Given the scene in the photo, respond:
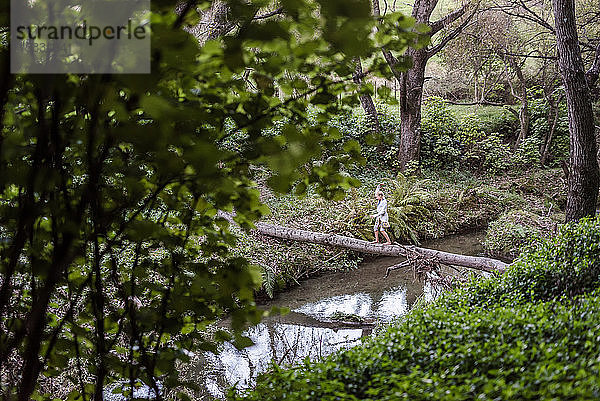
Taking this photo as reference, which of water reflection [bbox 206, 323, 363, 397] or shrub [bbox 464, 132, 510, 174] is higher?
shrub [bbox 464, 132, 510, 174]

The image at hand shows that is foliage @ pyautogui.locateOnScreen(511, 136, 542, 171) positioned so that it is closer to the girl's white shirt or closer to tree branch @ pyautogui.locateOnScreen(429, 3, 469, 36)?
tree branch @ pyautogui.locateOnScreen(429, 3, 469, 36)

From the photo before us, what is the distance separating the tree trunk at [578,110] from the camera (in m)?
6.30

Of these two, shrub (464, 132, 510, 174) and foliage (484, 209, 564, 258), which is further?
shrub (464, 132, 510, 174)

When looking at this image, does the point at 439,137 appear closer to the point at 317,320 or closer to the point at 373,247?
the point at 373,247

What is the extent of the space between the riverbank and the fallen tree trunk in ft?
1.06

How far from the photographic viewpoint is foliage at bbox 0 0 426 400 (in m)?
1.12

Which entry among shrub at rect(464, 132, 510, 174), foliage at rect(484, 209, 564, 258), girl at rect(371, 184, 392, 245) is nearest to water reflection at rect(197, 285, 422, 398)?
girl at rect(371, 184, 392, 245)

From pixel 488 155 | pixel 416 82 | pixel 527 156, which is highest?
pixel 416 82

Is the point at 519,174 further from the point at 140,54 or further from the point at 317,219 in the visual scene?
the point at 140,54

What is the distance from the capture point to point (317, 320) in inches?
276

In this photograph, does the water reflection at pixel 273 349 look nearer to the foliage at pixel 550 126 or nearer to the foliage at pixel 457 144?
the foliage at pixel 457 144

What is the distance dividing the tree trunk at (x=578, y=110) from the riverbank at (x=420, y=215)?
136 cm

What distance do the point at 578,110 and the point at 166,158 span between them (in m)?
6.45

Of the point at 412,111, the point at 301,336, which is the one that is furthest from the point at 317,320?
the point at 412,111
